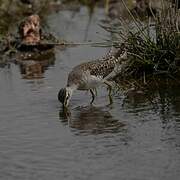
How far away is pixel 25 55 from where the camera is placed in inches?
544

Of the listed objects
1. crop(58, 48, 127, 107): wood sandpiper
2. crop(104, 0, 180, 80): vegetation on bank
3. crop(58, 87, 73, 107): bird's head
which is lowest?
crop(58, 87, 73, 107): bird's head

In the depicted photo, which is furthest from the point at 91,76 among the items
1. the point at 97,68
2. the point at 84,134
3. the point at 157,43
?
the point at 84,134

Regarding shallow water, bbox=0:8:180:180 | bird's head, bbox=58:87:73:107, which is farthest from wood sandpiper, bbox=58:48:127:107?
shallow water, bbox=0:8:180:180

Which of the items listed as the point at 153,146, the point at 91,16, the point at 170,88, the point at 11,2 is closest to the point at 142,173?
the point at 153,146

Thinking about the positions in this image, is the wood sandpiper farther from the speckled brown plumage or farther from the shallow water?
the shallow water

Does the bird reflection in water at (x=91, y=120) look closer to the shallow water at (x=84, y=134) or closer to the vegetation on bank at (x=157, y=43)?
the shallow water at (x=84, y=134)

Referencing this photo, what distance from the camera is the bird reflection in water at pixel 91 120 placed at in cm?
859

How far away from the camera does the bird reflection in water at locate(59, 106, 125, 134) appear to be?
8.59 m

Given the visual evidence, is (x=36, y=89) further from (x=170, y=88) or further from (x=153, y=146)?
(x=153, y=146)

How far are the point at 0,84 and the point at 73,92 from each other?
5.12 ft

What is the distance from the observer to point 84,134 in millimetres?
8414

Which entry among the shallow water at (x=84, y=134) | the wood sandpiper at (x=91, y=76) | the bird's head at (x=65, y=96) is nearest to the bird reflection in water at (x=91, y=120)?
the shallow water at (x=84, y=134)

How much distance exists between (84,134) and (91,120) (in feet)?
2.26

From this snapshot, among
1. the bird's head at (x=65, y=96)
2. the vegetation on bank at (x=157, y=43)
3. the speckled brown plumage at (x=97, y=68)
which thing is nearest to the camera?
the bird's head at (x=65, y=96)
